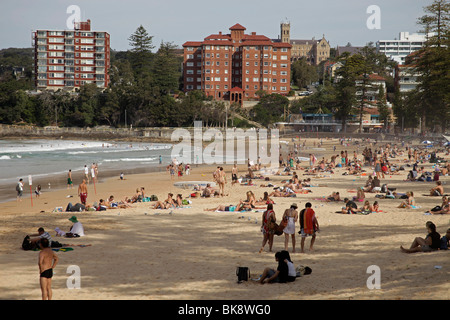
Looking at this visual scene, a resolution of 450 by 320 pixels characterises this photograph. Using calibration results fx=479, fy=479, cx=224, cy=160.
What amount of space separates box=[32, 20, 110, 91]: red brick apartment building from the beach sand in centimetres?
9129

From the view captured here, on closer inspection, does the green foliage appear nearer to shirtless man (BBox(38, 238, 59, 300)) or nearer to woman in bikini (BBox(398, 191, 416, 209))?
woman in bikini (BBox(398, 191, 416, 209))

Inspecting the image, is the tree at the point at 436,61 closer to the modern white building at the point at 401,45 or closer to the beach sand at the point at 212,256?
the beach sand at the point at 212,256

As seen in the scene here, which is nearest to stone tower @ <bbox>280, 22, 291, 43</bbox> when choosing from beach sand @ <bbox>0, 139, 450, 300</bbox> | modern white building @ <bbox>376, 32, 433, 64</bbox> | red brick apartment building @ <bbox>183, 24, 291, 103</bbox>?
modern white building @ <bbox>376, 32, 433, 64</bbox>

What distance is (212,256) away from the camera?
10.3 metres

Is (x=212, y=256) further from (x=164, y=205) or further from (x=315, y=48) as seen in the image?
(x=315, y=48)

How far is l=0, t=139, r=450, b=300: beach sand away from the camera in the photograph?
7.71m

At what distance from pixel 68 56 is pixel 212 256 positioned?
102018 mm

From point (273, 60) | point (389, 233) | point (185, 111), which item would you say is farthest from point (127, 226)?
point (273, 60)

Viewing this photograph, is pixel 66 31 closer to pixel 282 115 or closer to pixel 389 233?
pixel 282 115

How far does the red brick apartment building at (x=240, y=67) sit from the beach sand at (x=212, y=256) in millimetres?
73552

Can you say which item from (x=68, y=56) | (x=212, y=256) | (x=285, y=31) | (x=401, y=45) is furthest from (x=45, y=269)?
(x=401, y=45)

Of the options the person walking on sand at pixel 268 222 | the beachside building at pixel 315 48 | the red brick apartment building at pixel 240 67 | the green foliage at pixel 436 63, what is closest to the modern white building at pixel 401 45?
the beachside building at pixel 315 48

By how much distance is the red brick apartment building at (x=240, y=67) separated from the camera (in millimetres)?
89125

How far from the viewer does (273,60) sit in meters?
90.3
